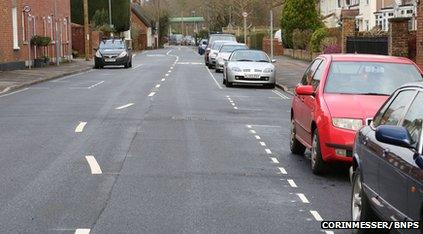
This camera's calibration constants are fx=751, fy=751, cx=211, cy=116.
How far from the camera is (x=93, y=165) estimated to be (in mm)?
10297

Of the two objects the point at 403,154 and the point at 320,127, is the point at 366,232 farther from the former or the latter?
the point at 320,127

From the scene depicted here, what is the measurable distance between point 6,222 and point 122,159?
3.87m

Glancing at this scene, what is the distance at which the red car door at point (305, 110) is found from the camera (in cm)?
1050

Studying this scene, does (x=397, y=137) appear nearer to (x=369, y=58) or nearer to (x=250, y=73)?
(x=369, y=58)

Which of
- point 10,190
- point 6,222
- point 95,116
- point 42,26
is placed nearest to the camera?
point 6,222

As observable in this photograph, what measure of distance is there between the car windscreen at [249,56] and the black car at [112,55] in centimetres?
1486

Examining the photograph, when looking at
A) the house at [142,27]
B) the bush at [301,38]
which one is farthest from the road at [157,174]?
the house at [142,27]

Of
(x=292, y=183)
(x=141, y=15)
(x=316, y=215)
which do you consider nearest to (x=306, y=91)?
(x=292, y=183)

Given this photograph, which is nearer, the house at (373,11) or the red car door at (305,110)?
the red car door at (305,110)

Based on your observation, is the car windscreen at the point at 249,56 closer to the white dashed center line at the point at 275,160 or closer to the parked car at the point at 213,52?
the parked car at the point at 213,52

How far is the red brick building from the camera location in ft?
117

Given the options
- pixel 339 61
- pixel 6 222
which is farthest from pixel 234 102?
pixel 6 222

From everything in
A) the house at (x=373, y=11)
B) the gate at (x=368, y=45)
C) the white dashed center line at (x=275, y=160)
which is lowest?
the white dashed center line at (x=275, y=160)

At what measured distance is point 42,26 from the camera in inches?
1780
